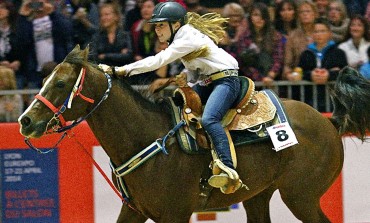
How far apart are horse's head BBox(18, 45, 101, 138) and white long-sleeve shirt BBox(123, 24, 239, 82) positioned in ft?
1.19

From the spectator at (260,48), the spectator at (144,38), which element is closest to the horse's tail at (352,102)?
the spectator at (260,48)

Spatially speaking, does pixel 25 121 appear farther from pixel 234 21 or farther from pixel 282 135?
pixel 234 21

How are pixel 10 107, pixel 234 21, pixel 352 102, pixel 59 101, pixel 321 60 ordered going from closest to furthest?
pixel 59 101 < pixel 352 102 < pixel 10 107 < pixel 321 60 < pixel 234 21

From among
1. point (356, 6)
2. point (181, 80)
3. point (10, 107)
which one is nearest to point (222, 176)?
point (181, 80)

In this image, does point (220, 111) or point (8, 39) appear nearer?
point (220, 111)

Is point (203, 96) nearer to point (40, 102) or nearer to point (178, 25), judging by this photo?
point (178, 25)

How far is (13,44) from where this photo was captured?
9.98 metres

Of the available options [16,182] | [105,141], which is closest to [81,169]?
[16,182]

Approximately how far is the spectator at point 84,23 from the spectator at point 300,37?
2156 mm

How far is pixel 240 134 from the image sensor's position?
285 inches

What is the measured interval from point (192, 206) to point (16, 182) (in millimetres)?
2426

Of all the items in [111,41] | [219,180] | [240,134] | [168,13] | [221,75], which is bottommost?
[111,41]

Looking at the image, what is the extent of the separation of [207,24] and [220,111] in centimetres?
73

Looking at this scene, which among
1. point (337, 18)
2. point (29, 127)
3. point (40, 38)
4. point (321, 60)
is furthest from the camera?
point (337, 18)
